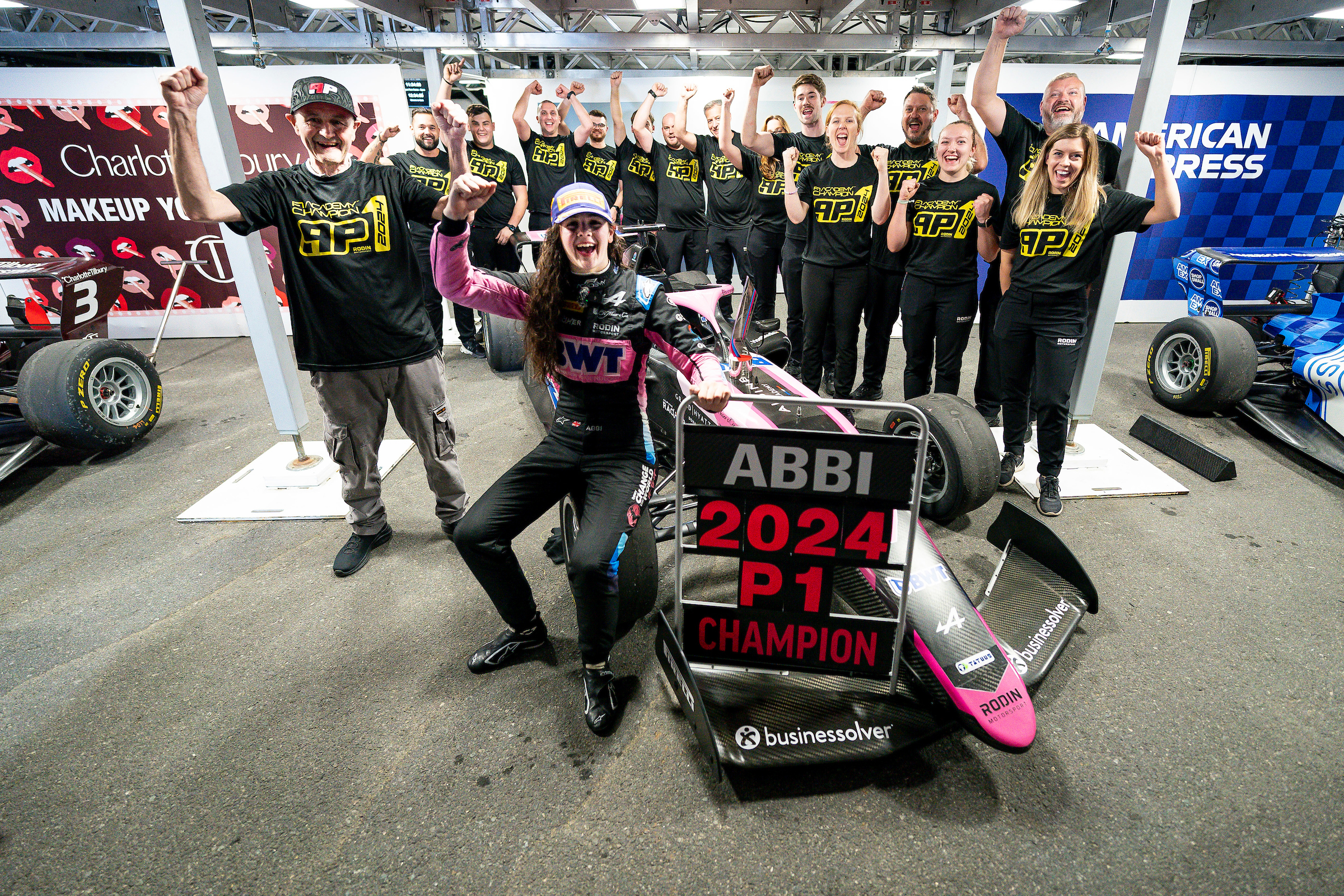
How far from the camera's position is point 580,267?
2.27 m

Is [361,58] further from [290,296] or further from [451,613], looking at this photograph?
[451,613]

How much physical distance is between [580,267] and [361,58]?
12635mm

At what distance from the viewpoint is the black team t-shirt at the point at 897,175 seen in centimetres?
418

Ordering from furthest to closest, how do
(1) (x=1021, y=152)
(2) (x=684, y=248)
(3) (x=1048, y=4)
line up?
(2) (x=684, y=248) < (3) (x=1048, y=4) < (1) (x=1021, y=152)

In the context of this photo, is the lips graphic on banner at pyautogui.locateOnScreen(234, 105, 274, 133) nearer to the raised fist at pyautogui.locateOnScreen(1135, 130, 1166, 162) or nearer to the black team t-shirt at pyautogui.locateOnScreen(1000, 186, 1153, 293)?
the black team t-shirt at pyautogui.locateOnScreen(1000, 186, 1153, 293)

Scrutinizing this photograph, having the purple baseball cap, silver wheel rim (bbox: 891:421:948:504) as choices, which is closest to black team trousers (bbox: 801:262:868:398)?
silver wheel rim (bbox: 891:421:948:504)

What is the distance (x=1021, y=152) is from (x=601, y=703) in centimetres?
362

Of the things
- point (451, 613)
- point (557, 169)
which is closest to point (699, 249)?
point (557, 169)

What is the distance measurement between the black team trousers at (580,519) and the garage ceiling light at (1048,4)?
20.0ft

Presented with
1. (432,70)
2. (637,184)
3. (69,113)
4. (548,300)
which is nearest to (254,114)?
(69,113)

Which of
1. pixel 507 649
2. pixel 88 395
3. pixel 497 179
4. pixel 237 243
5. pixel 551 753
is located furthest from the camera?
pixel 497 179

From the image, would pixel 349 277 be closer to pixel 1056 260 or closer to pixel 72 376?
pixel 72 376

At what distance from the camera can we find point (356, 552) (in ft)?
10.6

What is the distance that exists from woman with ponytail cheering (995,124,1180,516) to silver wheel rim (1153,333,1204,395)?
5.78 ft
